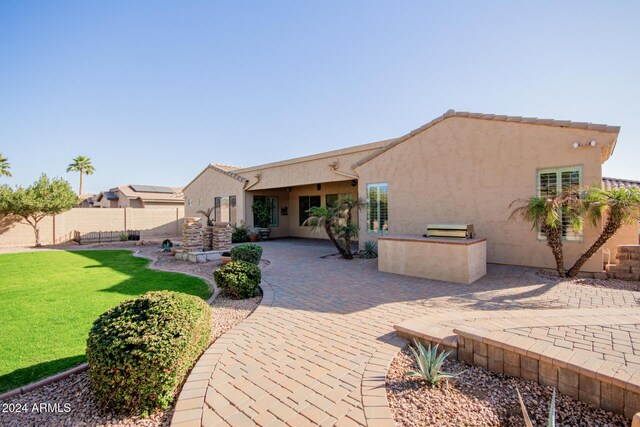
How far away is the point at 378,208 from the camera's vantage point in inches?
→ 500

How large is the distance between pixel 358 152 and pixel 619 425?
1210 centimetres

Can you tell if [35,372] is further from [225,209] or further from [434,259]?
[225,209]

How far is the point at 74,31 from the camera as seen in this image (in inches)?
391

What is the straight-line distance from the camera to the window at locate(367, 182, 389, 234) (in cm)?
1244

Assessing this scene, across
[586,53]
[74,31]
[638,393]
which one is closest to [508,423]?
[638,393]

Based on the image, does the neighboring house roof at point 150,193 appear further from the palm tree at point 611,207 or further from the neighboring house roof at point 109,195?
the palm tree at point 611,207

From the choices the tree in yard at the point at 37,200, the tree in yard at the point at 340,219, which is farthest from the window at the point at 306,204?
the tree in yard at the point at 37,200

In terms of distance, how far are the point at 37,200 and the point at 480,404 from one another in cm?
2475

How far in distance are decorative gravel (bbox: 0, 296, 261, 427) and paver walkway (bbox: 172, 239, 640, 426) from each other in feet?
1.73

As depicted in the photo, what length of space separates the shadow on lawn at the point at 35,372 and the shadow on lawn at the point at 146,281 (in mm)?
3070

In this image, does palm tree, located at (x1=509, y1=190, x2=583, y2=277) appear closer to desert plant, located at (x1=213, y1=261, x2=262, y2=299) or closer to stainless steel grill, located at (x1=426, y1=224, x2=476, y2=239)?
stainless steel grill, located at (x1=426, y1=224, x2=476, y2=239)

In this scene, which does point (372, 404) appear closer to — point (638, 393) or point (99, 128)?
point (638, 393)

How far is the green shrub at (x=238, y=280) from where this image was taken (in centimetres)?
705

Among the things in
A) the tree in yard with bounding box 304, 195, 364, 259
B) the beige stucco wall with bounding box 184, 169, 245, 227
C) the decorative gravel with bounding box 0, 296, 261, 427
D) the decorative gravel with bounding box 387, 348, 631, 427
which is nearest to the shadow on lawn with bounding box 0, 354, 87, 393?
the decorative gravel with bounding box 0, 296, 261, 427
